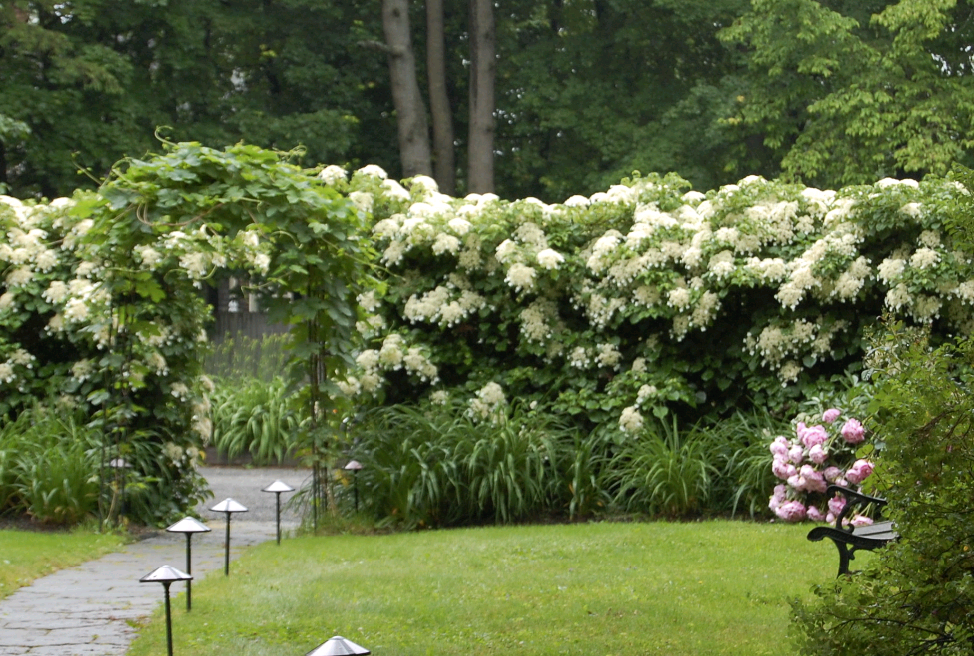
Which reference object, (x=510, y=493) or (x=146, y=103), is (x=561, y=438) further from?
(x=146, y=103)

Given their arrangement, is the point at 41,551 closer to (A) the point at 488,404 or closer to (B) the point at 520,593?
(B) the point at 520,593

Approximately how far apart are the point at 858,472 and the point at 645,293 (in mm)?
2392

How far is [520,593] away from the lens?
547 centimetres

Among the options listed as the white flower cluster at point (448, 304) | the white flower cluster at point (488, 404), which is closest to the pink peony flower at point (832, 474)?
the white flower cluster at point (488, 404)

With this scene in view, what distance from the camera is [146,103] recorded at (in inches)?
738

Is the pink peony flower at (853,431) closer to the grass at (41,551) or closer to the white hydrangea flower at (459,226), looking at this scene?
the white hydrangea flower at (459,226)

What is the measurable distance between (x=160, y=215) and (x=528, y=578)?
3.45 metres

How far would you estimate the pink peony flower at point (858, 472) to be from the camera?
6.78 meters

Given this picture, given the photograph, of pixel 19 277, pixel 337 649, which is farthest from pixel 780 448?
pixel 19 277

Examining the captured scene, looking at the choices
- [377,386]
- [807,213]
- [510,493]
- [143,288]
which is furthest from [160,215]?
[807,213]

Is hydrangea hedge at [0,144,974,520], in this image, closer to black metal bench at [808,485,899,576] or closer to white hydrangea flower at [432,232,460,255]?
white hydrangea flower at [432,232,460,255]

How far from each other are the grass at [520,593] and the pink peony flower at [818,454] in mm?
460

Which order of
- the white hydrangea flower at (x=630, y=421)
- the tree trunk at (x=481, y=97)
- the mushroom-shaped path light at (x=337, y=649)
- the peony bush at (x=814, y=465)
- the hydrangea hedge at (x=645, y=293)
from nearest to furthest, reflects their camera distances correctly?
the mushroom-shaped path light at (x=337, y=649) → the peony bush at (x=814, y=465) → the hydrangea hedge at (x=645, y=293) → the white hydrangea flower at (x=630, y=421) → the tree trunk at (x=481, y=97)

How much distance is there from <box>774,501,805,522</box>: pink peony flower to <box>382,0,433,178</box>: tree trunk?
12.6 m
